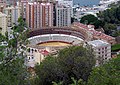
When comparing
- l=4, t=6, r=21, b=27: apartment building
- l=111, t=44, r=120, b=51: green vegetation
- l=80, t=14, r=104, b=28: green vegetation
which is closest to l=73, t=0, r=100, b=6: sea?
l=80, t=14, r=104, b=28: green vegetation

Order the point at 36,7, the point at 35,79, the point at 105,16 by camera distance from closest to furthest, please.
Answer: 1. the point at 35,79
2. the point at 36,7
3. the point at 105,16

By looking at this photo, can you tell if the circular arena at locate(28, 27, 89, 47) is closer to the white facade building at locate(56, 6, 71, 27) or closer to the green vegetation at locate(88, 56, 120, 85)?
the white facade building at locate(56, 6, 71, 27)

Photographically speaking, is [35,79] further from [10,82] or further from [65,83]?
[10,82]

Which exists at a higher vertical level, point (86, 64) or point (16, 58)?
point (16, 58)

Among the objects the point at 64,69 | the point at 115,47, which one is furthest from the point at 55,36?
the point at 64,69

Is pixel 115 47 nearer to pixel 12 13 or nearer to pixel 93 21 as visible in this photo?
pixel 93 21

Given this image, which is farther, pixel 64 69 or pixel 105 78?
pixel 64 69

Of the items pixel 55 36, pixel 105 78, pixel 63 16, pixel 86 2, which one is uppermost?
pixel 105 78

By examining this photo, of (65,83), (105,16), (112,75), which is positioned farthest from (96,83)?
(105,16)
